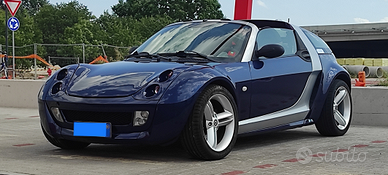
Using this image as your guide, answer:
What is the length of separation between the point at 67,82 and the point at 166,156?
45.0 inches

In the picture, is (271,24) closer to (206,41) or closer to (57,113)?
(206,41)

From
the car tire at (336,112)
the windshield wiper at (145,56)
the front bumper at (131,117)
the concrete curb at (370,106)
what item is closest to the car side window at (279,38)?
the car tire at (336,112)

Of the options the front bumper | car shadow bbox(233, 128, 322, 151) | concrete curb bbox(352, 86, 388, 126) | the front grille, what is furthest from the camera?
concrete curb bbox(352, 86, 388, 126)

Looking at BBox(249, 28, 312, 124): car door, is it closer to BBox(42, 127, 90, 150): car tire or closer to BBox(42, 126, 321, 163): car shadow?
BBox(42, 126, 321, 163): car shadow

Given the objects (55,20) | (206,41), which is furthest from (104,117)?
(55,20)

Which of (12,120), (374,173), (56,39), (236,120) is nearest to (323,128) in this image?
(236,120)

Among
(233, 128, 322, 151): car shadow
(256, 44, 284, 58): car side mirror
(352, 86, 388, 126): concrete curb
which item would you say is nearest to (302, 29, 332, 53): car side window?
(233, 128, 322, 151): car shadow

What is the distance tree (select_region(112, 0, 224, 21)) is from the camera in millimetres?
87825

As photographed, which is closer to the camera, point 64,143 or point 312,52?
point 64,143

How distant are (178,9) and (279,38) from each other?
8131 centimetres

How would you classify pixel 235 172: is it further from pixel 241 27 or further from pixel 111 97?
pixel 241 27

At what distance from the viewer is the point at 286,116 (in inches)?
258

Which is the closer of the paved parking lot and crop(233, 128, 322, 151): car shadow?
the paved parking lot

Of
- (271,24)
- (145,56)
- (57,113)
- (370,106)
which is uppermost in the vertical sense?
(271,24)
